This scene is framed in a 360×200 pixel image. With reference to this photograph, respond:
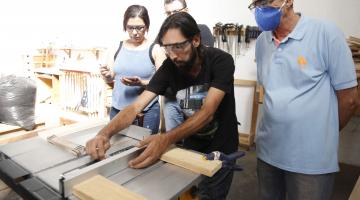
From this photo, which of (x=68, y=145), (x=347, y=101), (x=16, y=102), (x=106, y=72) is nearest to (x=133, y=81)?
(x=106, y=72)

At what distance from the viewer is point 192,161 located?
3.09 feet

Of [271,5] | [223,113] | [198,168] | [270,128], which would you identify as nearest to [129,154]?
[198,168]

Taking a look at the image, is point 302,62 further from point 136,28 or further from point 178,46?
point 136,28

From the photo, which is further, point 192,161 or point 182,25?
point 182,25

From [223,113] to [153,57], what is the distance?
0.71 meters

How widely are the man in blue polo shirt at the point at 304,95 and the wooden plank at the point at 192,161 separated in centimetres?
42

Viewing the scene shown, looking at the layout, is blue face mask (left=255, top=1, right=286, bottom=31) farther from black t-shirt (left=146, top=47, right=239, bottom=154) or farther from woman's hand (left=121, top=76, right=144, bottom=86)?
woman's hand (left=121, top=76, right=144, bottom=86)

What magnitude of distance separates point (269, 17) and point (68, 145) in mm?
949

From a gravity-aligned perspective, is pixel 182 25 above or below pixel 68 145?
above

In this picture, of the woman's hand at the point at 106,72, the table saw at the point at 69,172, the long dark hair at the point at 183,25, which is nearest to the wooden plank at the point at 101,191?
the table saw at the point at 69,172

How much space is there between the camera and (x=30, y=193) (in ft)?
2.53

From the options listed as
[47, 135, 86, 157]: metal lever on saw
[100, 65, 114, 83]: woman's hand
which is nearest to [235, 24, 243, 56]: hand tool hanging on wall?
[100, 65, 114, 83]: woman's hand

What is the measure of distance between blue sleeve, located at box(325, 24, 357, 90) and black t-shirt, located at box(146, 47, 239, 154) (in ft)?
1.23

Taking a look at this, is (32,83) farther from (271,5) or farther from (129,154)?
(271,5)
